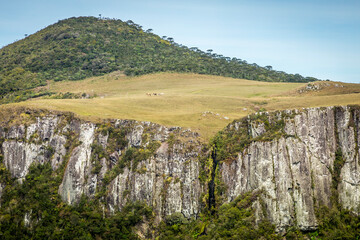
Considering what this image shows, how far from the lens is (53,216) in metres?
62.8

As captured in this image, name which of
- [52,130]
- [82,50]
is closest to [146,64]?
[82,50]

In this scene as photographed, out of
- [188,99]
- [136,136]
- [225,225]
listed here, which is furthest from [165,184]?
[188,99]

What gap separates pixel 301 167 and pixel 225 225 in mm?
14279

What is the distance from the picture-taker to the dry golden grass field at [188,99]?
74125 mm

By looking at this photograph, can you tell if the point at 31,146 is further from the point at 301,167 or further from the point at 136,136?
the point at 301,167

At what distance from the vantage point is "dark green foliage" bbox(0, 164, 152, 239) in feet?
198

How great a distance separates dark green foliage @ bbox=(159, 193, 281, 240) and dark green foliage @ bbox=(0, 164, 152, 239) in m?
4.96

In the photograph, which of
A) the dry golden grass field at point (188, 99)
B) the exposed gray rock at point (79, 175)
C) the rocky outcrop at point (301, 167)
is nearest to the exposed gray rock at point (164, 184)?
the exposed gray rock at point (79, 175)

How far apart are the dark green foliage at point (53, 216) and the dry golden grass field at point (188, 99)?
16.6 metres

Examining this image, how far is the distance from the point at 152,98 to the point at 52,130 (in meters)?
32.8

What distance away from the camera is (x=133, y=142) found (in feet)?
224

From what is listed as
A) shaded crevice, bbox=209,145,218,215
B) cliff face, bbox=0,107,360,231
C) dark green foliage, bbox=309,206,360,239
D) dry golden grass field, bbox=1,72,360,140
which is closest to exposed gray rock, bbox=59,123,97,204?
cliff face, bbox=0,107,360,231

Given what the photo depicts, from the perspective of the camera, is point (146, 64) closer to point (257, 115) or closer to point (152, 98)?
point (152, 98)

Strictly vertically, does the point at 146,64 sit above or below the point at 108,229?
above
